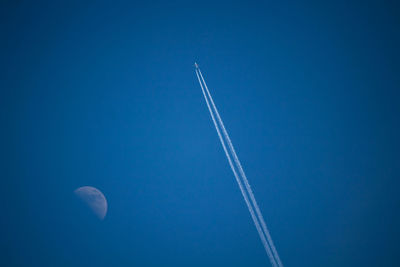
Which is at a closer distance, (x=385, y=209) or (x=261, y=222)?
(x=385, y=209)

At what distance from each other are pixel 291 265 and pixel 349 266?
193 inches

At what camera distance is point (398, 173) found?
18984 millimetres

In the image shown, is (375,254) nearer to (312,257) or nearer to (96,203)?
(312,257)

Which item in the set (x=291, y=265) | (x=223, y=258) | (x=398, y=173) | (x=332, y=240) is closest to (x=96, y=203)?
(x=223, y=258)

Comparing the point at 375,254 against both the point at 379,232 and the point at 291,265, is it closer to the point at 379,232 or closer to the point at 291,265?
the point at 379,232

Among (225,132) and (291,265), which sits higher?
(225,132)

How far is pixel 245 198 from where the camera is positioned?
22.0 m

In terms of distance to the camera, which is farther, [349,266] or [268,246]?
[268,246]

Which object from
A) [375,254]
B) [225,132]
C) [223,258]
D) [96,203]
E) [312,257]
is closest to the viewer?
[375,254]

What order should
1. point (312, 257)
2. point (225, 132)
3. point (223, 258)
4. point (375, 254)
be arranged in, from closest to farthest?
point (375, 254)
point (312, 257)
point (223, 258)
point (225, 132)

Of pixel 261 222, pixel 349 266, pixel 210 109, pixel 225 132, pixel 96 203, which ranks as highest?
pixel 210 109

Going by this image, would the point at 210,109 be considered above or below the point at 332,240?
above

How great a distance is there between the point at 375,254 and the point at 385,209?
418 centimetres

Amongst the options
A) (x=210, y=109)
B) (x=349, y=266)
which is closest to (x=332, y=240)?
(x=349, y=266)
